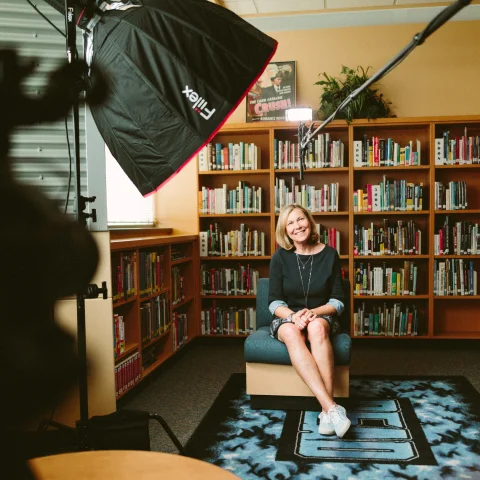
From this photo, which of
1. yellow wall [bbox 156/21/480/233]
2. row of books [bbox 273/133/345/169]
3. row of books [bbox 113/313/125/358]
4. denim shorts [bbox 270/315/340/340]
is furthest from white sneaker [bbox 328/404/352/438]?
yellow wall [bbox 156/21/480/233]

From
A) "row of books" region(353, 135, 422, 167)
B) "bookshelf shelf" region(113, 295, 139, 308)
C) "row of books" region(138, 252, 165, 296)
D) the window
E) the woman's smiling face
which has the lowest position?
"bookshelf shelf" region(113, 295, 139, 308)

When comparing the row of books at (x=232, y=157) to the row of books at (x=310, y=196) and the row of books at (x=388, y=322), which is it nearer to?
the row of books at (x=310, y=196)

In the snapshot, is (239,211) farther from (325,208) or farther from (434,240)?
(434,240)

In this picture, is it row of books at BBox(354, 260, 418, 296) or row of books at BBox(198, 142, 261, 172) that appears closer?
row of books at BBox(354, 260, 418, 296)

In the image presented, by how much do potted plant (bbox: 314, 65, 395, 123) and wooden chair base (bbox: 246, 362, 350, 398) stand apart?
235 centimetres

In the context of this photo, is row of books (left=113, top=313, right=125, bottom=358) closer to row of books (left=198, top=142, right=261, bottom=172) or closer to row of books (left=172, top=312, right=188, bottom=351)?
row of books (left=172, top=312, right=188, bottom=351)

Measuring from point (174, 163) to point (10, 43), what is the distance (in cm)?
53

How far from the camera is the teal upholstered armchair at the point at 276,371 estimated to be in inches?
105

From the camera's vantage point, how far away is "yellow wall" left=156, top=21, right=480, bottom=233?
4430 mm

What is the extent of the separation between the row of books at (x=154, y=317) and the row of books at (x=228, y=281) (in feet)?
2.61

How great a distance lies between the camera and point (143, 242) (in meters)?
3.14

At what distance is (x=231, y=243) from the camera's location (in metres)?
4.52

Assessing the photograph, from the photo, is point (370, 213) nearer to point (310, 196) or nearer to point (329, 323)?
point (310, 196)

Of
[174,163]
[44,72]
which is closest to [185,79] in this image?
[174,163]
